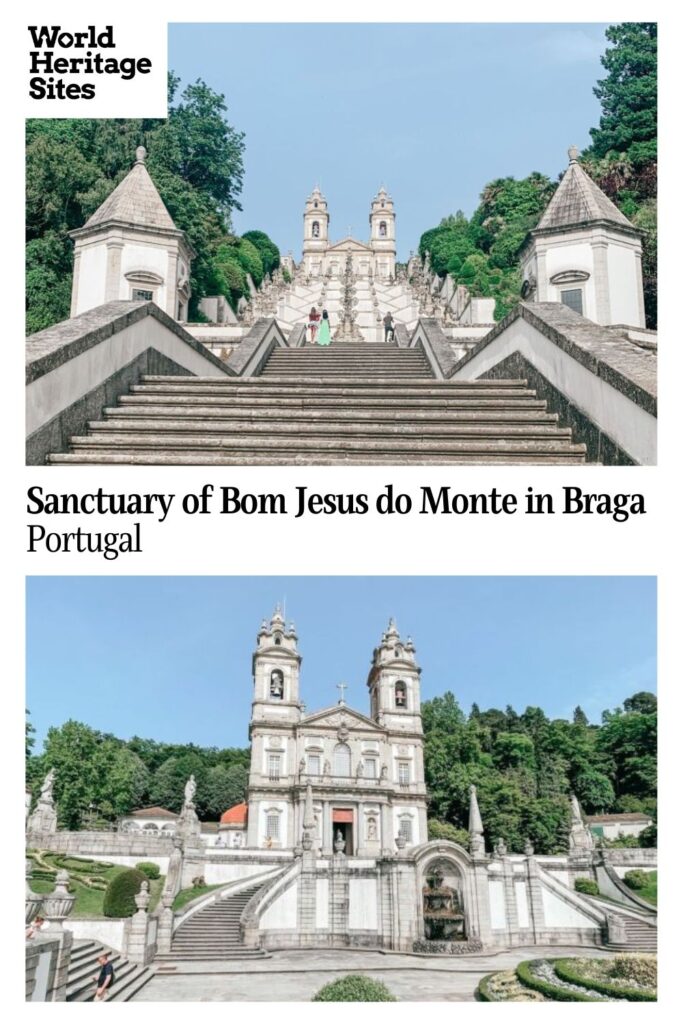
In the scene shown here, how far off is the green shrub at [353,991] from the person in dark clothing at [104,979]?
93.7 inches

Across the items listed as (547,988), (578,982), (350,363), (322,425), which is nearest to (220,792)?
(350,363)

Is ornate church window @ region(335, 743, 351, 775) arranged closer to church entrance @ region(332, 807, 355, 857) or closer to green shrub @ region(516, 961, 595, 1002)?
church entrance @ region(332, 807, 355, 857)

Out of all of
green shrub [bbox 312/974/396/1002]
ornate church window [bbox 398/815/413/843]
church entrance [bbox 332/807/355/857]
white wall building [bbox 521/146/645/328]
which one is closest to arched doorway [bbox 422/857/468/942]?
green shrub [bbox 312/974/396/1002]

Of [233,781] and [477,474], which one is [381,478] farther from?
[233,781]

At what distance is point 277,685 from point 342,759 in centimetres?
413

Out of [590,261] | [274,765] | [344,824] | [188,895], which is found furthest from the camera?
[274,765]

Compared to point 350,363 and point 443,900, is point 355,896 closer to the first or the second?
point 443,900

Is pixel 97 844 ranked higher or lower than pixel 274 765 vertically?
lower

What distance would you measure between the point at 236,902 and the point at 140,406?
48.2 ft

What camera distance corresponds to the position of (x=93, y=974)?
34.2ft

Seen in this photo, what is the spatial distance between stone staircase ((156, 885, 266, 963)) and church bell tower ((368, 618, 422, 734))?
1789 cm

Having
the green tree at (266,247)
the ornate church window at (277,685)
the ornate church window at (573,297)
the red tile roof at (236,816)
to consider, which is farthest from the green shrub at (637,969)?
the green tree at (266,247)

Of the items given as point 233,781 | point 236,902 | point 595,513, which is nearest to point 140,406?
point 595,513

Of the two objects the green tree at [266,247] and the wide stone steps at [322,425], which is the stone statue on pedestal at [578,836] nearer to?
the wide stone steps at [322,425]
